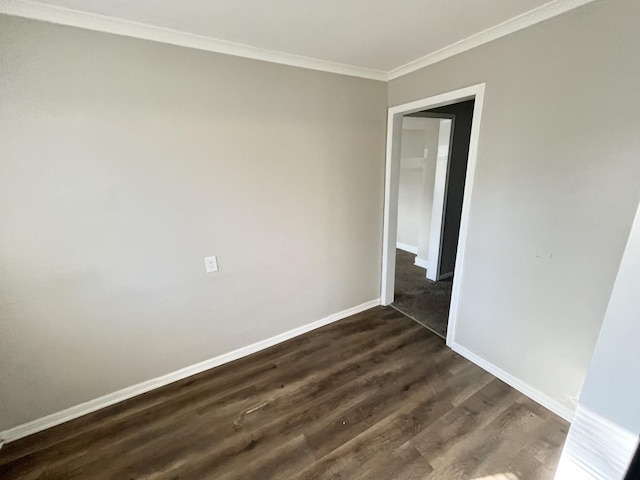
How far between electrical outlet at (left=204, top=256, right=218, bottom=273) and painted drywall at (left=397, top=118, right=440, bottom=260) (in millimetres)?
3063

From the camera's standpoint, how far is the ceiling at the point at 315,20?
1.27 metres

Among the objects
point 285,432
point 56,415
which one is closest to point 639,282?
point 285,432

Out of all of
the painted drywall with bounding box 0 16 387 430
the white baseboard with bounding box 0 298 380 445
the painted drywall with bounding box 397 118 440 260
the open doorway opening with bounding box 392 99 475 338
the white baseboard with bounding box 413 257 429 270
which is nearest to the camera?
the painted drywall with bounding box 0 16 387 430

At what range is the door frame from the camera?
5.90 ft

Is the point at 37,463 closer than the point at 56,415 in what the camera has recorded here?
Yes

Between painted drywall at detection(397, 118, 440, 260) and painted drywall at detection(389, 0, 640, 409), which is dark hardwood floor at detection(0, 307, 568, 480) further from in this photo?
painted drywall at detection(397, 118, 440, 260)

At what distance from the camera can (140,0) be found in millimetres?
1221

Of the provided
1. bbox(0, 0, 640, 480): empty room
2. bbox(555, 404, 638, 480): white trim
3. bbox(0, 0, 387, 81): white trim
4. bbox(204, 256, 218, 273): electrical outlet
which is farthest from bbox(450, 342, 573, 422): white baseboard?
bbox(0, 0, 387, 81): white trim

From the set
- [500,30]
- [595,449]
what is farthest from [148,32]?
[595,449]

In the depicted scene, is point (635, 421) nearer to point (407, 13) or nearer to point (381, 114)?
point (407, 13)

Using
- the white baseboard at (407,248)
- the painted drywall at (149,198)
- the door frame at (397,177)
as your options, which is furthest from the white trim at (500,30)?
the white baseboard at (407,248)

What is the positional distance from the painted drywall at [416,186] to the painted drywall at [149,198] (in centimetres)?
172

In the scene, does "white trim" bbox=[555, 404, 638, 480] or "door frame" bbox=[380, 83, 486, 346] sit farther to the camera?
"door frame" bbox=[380, 83, 486, 346]

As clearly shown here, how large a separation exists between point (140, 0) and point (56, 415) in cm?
247
